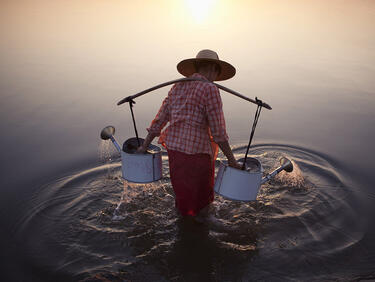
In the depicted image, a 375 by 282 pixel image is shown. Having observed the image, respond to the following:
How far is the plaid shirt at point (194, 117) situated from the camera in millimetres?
2580

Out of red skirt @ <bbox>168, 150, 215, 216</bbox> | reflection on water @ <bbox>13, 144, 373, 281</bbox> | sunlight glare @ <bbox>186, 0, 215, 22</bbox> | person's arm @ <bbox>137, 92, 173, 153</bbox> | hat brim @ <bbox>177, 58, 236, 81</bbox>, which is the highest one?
sunlight glare @ <bbox>186, 0, 215, 22</bbox>

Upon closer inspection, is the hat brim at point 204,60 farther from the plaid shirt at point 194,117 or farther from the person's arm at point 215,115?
the person's arm at point 215,115

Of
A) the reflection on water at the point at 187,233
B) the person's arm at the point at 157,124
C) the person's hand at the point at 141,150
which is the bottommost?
the reflection on water at the point at 187,233

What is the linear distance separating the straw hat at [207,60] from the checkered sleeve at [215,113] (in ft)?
1.03

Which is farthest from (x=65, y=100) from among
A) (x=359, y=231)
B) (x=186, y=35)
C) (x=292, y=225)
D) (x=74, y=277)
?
(x=186, y=35)

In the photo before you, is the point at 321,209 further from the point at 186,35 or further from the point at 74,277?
the point at 186,35

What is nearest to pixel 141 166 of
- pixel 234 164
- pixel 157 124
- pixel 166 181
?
pixel 157 124

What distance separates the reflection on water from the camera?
2887 millimetres

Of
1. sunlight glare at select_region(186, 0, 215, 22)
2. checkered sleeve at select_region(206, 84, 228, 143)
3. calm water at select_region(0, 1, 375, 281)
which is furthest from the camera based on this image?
sunlight glare at select_region(186, 0, 215, 22)

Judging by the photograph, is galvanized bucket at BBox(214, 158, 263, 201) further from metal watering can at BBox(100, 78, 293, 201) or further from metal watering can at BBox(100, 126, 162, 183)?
metal watering can at BBox(100, 126, 162, 183)

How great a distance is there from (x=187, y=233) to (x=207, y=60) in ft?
5.61

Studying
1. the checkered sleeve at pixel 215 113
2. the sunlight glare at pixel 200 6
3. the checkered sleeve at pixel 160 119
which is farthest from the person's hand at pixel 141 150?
the sunlight glare at pixel 200 6

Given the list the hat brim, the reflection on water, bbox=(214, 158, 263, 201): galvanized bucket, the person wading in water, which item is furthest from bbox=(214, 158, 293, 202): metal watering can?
the hat brim

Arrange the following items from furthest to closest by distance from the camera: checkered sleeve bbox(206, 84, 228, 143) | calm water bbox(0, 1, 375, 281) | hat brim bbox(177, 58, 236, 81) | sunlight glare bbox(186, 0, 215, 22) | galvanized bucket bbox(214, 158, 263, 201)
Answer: sunlight glare bbox(186, 0, 215, 22) < calm water bbox(0, 1, 375, 281) < hat brim bbox(177, 58, 236, 81) < galvanized bucket bbox(214, 158, 263, 201) < checkered sleeve bbox(206, 84, 228, 143)
